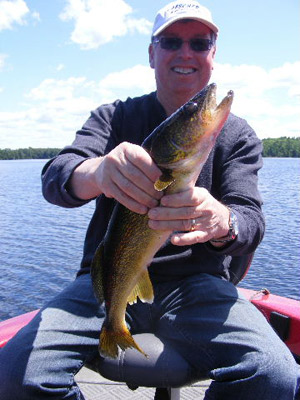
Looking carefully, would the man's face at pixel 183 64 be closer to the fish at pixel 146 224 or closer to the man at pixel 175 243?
the man at pixel 175 243

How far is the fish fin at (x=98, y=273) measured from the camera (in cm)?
264

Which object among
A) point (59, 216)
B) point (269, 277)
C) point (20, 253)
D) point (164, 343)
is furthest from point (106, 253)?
point (59, 216)

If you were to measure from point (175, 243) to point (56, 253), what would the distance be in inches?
487

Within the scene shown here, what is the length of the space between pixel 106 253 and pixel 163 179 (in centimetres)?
69

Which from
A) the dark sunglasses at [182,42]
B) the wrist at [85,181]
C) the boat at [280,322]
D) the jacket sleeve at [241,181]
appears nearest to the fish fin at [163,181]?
the wrist at [85,181]

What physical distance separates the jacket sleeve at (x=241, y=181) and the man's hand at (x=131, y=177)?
29.8 inches

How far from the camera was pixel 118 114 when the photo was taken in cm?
357

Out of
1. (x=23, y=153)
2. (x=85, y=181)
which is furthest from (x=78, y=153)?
(x=23, y=153)

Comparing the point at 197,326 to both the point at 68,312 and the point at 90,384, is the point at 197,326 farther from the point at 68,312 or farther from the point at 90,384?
the point at 90,384

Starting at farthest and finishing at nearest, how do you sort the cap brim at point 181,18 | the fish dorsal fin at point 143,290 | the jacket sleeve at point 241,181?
the cap brim at point 181,18 < the jacket sleeve at point 241,181 < the fish dorsal fin at point 143,290

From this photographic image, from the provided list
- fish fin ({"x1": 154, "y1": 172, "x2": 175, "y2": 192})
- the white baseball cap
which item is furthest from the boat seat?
the white baseball cap

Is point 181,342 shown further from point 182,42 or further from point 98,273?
point 182,42

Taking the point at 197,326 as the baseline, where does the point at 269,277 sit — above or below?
below

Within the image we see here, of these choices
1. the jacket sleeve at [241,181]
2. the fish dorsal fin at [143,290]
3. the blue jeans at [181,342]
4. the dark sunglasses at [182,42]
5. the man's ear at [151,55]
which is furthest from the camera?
the man's ear at [151,55]
